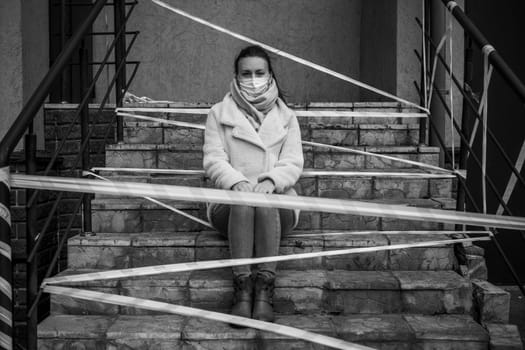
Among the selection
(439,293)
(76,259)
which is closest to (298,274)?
(439,293)

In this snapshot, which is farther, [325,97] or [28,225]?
[325,97]

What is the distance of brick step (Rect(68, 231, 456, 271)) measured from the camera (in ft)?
8.88

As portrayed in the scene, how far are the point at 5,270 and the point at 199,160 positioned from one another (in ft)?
6.27

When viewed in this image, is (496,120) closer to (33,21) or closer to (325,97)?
(325,97)

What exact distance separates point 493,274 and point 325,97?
8.64ft

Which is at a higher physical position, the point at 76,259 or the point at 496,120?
the point at 496,120

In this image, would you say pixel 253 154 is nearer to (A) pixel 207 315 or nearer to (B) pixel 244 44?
(A) pixel 207 315

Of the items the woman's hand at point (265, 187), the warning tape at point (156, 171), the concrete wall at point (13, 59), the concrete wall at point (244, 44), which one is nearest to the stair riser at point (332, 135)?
the warning tape at point (156, 171)

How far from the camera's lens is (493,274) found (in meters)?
4.46

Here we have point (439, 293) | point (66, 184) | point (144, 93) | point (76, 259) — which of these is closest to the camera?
point (66, 184)

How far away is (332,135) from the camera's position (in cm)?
381

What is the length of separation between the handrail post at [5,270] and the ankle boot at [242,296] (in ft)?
3.00

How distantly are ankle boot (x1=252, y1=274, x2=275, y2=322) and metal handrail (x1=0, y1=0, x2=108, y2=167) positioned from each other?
1.15m

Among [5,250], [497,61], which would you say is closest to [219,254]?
[5,250]
